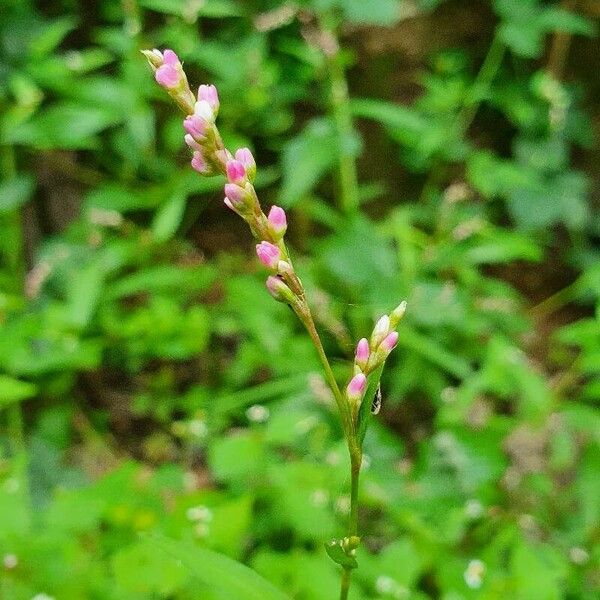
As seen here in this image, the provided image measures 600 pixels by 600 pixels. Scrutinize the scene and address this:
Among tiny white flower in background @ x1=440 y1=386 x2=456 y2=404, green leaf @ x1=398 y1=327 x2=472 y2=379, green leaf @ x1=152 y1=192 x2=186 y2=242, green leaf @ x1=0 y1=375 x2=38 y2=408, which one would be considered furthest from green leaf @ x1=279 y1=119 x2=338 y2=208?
green leaf @ x1=0 y1=375 x2=38 y2=408

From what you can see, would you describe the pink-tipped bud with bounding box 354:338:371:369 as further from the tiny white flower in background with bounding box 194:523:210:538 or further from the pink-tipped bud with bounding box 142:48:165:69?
the tiny white flower in background with bounding box 194:523:210:538

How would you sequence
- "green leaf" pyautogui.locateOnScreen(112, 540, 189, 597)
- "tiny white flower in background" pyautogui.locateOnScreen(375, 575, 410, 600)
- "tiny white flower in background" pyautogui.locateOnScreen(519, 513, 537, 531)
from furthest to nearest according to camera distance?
"tiny white flower in background" pyautogui.locateOnScreen(519, 513, 537, 531) → "tiny white flower in background" pyautogui.locateOnScreen(375, 575, 410, 600) → "green leaf" pyautogui.locateOnScreen(112, 540, 189, 597)

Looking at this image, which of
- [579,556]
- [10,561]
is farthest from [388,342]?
[579,556]

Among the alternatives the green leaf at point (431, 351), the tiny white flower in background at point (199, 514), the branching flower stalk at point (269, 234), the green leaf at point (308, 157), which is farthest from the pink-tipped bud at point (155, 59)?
the green leaf at point (431, 351)

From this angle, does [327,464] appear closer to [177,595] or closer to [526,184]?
[177,595]

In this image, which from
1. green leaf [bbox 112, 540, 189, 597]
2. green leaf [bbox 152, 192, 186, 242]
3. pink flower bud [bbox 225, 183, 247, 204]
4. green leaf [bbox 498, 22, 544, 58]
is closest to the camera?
pink flower bud [bbox 225, 183, 247, 204]

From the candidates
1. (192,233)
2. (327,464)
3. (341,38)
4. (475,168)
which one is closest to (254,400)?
(327,464)

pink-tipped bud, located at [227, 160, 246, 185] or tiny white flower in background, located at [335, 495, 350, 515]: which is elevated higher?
pink-tipped bud, located at [227, 160, 246, 185]

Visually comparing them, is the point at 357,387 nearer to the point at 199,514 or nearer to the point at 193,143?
the point at 193,143
